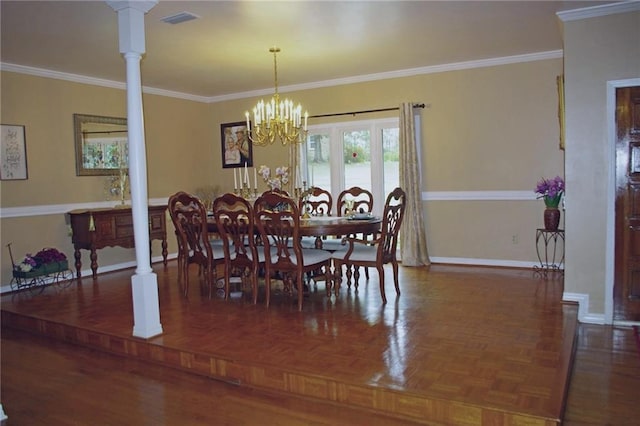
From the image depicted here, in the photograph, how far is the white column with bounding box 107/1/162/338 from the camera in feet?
11.2

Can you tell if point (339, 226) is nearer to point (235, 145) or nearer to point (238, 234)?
point (238, 234)

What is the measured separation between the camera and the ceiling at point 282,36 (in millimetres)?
3805

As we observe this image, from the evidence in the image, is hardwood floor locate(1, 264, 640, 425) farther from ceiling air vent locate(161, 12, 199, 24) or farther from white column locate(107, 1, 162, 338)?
ceiling air vent locate(161, 12, 199, 24)

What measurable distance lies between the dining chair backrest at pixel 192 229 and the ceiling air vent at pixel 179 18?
146 cm

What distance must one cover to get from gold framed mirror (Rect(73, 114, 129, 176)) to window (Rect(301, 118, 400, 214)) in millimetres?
2449

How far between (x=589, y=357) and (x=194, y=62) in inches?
183

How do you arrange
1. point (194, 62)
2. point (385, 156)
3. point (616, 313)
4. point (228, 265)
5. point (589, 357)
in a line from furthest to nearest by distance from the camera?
point (385, 156) < point (194, 62) < point (228, 265) < point (616, 313) < point (589, 357)

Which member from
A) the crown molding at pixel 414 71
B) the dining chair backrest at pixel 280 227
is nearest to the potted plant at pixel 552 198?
the crown molding at pixel 414 71

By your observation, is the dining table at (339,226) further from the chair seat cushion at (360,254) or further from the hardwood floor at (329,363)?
the hardwood floor at (329,363)

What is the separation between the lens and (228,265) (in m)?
4.53

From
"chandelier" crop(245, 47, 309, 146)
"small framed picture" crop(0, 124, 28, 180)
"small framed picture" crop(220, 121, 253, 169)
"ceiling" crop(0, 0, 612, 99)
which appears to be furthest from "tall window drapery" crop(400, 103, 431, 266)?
"small framed picture" crop(0, 124, 28, 180)

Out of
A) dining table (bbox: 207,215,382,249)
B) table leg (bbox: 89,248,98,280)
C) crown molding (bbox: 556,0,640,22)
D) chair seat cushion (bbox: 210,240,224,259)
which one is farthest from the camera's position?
table leg (bbox: 89,248,98,280)

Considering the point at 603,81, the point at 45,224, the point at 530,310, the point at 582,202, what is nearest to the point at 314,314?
the point at 530,310

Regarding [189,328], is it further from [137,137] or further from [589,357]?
[589,357]
